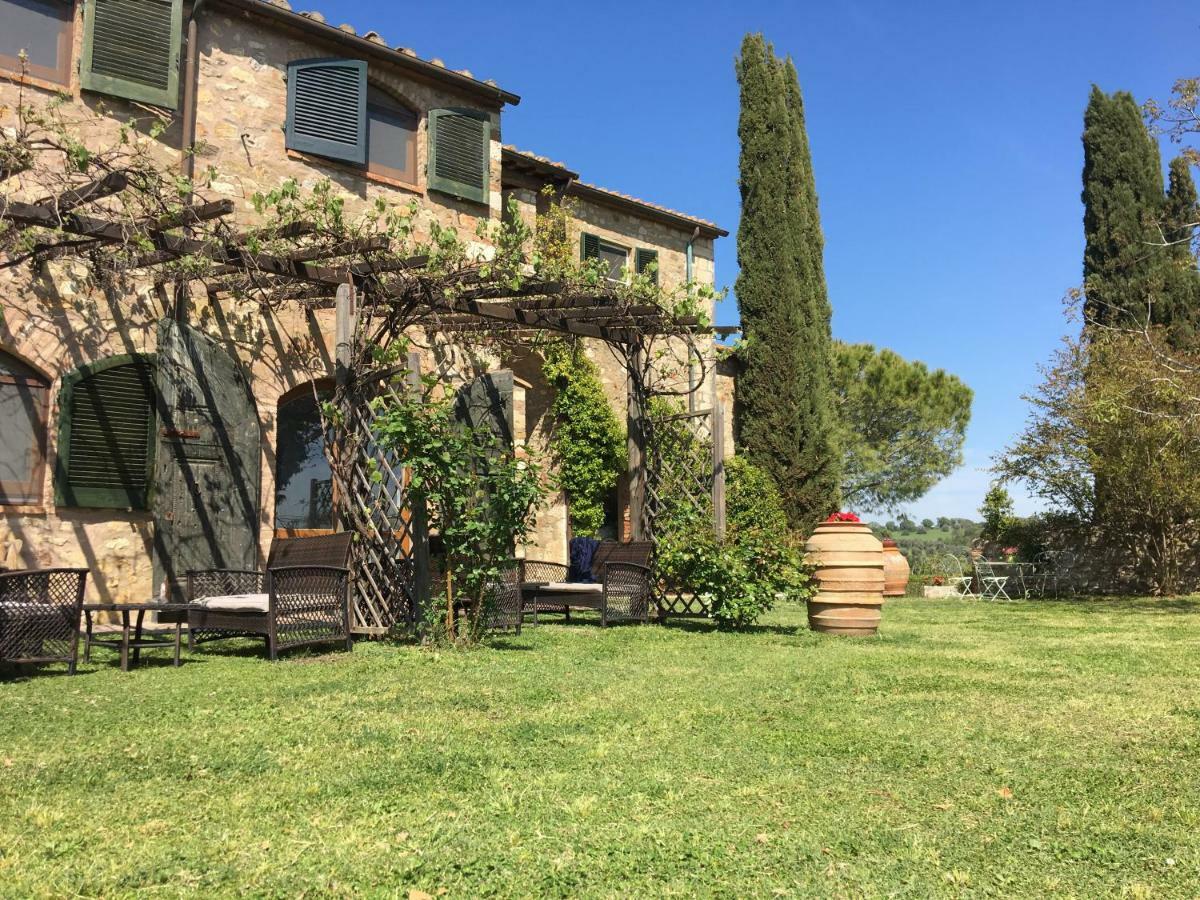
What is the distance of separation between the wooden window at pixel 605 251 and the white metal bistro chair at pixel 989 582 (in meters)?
8.43

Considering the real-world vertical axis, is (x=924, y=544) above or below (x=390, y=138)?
below

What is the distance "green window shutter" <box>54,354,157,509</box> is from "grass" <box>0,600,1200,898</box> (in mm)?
2949

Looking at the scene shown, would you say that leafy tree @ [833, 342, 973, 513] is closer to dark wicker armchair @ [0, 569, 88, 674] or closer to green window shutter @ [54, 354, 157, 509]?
green window shutter @ [54, 354, 157, 509]

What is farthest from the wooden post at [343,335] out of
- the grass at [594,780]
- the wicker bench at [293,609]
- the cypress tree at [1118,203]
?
the cypress tree at [1118,203]

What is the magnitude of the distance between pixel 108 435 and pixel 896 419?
23.5 m

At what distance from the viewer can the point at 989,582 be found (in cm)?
1698

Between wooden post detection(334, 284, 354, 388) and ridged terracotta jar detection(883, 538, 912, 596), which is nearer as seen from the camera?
wooden post detection(334, 284, 354, 388)

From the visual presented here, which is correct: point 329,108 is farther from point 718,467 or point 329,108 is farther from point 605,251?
point 718,467

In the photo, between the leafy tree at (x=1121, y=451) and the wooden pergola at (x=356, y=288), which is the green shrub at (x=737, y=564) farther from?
the leafy tree at (x=1121, y=451)

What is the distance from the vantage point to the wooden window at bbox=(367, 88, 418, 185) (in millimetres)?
11016

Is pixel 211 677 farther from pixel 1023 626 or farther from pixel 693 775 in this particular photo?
pixel 1023 626

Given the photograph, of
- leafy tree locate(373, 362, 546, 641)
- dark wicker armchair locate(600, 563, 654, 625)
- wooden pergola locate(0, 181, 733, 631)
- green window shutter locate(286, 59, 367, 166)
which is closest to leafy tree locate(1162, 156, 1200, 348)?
wooden pergola locate(0, 181, 733, 631)

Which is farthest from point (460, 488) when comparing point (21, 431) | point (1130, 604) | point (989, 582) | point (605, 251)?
point (989, 582)

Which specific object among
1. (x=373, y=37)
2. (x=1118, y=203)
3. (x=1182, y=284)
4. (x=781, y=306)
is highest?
(x=1118, y=203)
